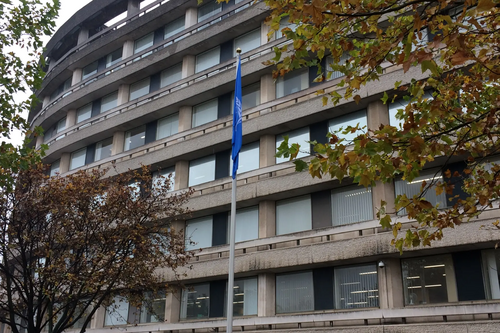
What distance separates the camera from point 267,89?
26.4 metres

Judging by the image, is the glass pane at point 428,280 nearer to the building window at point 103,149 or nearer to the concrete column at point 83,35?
the building window at point 103,149

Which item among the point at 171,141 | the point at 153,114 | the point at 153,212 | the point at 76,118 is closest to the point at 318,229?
the point at 153,212

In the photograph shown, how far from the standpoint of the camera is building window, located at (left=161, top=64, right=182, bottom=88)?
31772 millimetres

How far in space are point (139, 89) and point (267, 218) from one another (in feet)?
47.6

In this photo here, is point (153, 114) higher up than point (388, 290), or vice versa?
point (153, 114)

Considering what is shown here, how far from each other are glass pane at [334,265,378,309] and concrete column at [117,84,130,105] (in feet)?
62.3

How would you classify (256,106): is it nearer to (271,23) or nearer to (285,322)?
(285,322)

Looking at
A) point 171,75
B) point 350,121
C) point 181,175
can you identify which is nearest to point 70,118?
point 171,75

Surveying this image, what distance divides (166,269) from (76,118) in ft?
53.1

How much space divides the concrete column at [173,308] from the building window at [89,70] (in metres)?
19.0

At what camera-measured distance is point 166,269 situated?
26.2 meters

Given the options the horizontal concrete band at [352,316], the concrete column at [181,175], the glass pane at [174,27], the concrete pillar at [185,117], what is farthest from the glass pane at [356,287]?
the glass pane at [174,27]

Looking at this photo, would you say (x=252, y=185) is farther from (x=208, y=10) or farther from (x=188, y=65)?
(x=208, y=10)

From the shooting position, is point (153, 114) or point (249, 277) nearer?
point (249, 277)
